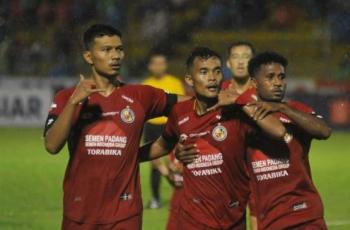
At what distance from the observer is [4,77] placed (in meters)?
26.6

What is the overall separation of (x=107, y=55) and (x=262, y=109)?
1.21 m

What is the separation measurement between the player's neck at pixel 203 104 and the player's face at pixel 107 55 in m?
0.63

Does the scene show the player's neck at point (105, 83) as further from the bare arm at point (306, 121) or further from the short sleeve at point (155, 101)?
the bare arm at point (306, 121)

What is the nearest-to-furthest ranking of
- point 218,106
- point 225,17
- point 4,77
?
point 218,106, point 4,77, point 225,17

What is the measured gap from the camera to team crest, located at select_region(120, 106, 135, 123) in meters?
7.39

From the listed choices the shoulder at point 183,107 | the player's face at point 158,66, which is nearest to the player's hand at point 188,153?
the shoulder at point 183,107

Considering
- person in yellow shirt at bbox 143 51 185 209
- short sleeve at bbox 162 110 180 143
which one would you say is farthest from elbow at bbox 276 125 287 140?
person in yellow shirt at bbox 143 51 185 209

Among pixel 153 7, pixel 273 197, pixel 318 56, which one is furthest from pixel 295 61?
pixel 273 197

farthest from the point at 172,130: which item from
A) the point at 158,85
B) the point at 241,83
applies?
the point at 158,85

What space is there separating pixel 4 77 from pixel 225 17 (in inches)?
248

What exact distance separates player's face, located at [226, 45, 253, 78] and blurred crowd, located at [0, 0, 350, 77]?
1666cm

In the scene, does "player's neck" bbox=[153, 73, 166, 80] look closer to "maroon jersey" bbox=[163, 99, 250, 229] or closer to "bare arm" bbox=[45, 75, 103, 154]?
"maroon jersey" bbox=[163, 99, 250, 229]

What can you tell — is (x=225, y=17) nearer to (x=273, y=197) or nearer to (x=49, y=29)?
(x=49, y=29)

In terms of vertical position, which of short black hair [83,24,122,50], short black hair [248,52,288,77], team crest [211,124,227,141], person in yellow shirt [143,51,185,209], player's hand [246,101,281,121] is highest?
short black hair [83,24,122,50]
